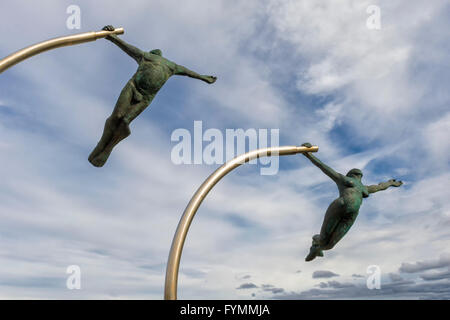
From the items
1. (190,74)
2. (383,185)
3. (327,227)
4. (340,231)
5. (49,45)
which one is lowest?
(340,231)

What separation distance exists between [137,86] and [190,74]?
1594 mm

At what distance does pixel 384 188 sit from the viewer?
38.5 feet

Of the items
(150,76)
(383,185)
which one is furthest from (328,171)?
(150,76)

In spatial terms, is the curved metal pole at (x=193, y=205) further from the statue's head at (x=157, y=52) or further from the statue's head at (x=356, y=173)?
the statue's head at (x=157, y=52)

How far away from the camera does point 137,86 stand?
9.45m

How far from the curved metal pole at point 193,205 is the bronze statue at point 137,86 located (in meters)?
2.56

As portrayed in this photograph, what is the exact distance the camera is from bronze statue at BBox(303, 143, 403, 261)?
1059 centimetres

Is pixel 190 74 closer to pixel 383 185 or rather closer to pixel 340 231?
pixel 340 231

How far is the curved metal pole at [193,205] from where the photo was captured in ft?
22.7

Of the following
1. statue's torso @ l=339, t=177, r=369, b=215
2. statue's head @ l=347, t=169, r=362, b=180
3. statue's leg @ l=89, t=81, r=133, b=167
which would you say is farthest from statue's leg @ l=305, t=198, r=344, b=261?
statue's leg @ l=89, t=81, r=133, b=167

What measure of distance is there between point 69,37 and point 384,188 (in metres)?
8.86

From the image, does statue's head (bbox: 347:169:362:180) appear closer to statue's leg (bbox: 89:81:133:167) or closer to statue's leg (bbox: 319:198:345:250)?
statue's leg (bbox: 319:198:345:250)

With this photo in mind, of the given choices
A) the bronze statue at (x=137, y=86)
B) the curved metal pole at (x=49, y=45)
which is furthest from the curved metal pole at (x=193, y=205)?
the curved metal pole at (x=49, y=45)
